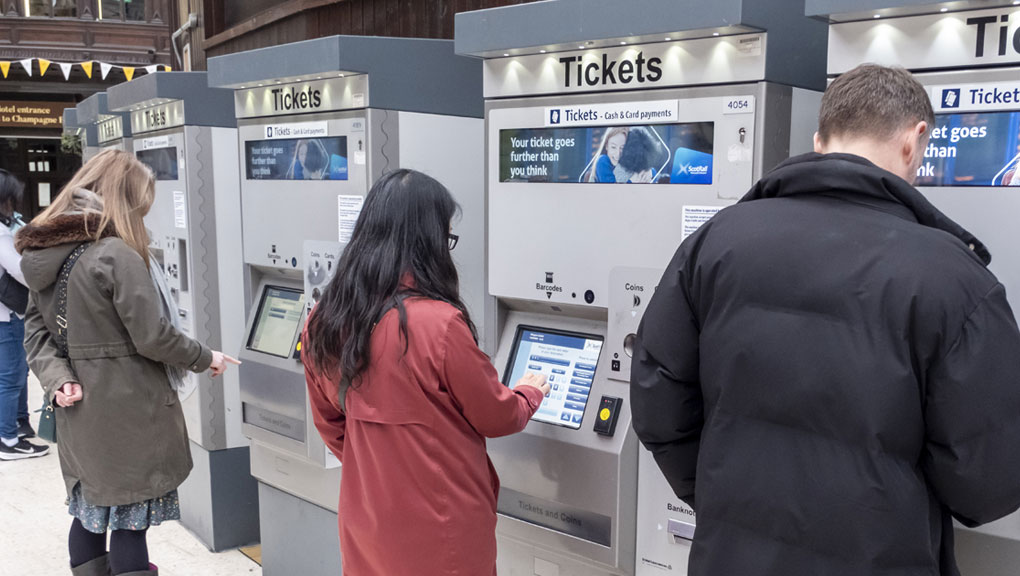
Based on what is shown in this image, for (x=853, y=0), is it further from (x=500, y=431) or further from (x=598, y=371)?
(x=500, y=431)

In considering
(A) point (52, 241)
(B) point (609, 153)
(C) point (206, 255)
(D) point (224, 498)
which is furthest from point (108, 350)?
(B) point (609, 153)

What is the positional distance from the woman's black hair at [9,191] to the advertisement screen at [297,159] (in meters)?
2.30

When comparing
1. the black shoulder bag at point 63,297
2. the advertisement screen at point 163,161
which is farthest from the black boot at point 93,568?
the advertisement screen at point 163,161

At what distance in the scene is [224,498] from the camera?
3787mm

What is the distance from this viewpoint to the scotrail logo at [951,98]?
5.25 ft

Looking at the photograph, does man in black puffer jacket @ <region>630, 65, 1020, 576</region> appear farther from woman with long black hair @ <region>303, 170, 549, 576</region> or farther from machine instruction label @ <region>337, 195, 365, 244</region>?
machine instruction label @ <region>337, 195, 365, 244</region>

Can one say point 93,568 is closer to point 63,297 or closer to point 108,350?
point 108,350

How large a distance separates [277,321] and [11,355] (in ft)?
8.50

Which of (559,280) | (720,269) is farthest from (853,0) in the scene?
(559,280)

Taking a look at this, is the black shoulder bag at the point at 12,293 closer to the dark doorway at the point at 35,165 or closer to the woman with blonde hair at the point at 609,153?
the woman with blonde hair at the point at 609,153

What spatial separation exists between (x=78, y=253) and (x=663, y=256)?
5.61ft

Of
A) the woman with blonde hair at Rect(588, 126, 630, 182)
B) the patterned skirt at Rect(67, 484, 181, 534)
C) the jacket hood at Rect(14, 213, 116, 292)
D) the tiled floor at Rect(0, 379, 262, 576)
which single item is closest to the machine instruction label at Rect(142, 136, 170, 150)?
the jacket hood at Rect(14, 213, 116, 292)

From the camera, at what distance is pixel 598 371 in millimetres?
2111

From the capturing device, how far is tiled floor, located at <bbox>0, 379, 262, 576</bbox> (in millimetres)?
3631
